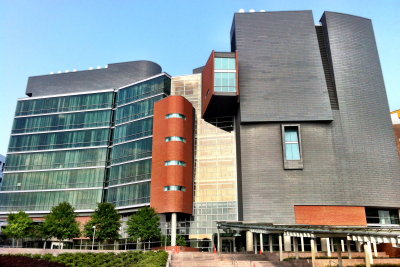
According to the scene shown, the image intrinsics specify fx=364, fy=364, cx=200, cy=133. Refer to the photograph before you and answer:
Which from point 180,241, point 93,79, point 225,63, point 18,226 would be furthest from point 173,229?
point 93,79

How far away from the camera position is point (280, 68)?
62344mm

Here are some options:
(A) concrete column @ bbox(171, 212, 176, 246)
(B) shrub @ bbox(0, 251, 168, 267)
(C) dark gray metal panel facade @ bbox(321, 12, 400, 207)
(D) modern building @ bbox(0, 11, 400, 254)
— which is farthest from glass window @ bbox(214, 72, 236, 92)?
(B) shrub @ bbox(0, 251, 168, 267)

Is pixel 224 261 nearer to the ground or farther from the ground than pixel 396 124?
nearer to the ground

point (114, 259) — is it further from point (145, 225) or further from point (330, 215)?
point (330, 215)

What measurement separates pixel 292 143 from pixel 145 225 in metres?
→ 26.6

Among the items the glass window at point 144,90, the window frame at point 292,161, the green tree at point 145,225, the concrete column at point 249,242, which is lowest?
the concrete column at point 249,242

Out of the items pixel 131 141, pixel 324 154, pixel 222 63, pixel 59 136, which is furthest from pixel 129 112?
pixel 324 154

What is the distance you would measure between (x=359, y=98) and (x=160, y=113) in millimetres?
34074

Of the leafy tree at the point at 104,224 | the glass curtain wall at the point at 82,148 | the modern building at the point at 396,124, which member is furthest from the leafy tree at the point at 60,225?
the modern building at the point at 396,124

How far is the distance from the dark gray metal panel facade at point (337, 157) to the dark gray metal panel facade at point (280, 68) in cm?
98

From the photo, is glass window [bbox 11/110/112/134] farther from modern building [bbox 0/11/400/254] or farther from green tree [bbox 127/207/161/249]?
green tree [bbox 127/207/161/249]

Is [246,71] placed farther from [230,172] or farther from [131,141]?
[131,141]

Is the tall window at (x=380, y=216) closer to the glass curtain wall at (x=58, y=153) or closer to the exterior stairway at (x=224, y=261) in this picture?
the exterior stairway at (x=224, y=261)

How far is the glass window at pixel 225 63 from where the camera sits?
6225cm
